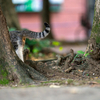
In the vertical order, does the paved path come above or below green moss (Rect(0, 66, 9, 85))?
above

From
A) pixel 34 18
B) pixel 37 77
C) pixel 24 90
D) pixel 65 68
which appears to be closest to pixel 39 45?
pixel 65 68

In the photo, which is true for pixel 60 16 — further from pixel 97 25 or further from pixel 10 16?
pixel 97 25

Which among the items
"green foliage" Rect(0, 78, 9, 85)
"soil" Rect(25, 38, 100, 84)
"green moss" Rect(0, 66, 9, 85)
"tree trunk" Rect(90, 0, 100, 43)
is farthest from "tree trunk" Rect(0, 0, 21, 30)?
"green foliage" Rect(0, 78, 9, 85)

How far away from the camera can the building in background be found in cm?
1894

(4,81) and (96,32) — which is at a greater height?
(96,32)

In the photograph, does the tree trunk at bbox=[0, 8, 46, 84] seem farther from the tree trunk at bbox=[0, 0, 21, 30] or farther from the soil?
the tree trunk at bbox=[0, 0, 21, 30]

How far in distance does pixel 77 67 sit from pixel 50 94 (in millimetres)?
1947

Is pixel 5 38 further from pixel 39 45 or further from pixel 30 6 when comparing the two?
pixel 30 6

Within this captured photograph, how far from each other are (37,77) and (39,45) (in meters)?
4.96

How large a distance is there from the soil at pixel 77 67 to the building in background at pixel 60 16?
13.9 metres

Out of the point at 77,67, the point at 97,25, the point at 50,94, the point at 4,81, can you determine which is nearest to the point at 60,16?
the point at 97,25

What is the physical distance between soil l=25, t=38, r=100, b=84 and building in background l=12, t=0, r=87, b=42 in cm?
1391

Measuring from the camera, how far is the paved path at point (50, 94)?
2.93 m

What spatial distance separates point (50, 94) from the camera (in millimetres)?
3092
